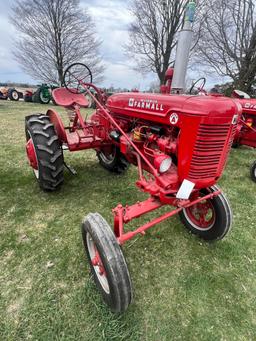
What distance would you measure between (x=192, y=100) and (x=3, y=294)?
2110mm

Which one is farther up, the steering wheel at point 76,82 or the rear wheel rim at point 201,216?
the steering wheel at point 76,82

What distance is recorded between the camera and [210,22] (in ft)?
35.6

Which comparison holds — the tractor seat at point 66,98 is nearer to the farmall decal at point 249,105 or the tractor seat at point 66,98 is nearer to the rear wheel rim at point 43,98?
the farmall decal at point 249,105

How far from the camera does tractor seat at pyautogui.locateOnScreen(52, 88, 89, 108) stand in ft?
11.7

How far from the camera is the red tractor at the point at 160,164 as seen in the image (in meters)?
1.58

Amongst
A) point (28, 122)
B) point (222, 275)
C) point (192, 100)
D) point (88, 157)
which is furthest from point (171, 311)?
point (88, 157)

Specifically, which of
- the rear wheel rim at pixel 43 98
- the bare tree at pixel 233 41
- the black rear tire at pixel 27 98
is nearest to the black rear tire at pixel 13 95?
the black rear tire at pixel 27 98

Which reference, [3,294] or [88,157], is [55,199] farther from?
[88,157]

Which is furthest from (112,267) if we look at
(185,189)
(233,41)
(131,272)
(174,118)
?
(233,41)

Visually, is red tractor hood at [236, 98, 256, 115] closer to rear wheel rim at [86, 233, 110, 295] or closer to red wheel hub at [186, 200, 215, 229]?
red wheel hub at [186, 200, 215, 229]

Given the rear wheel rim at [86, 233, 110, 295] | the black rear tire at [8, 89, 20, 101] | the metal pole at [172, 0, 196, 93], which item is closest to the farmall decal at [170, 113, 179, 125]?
the metal pole at [172, 0, 196, 93]

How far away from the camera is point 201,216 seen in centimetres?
244

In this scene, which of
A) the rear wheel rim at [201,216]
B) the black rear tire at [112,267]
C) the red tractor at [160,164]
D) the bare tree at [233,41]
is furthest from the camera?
the bare tree at [233,41]

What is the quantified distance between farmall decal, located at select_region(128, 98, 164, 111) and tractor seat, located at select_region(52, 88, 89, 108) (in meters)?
1.55
